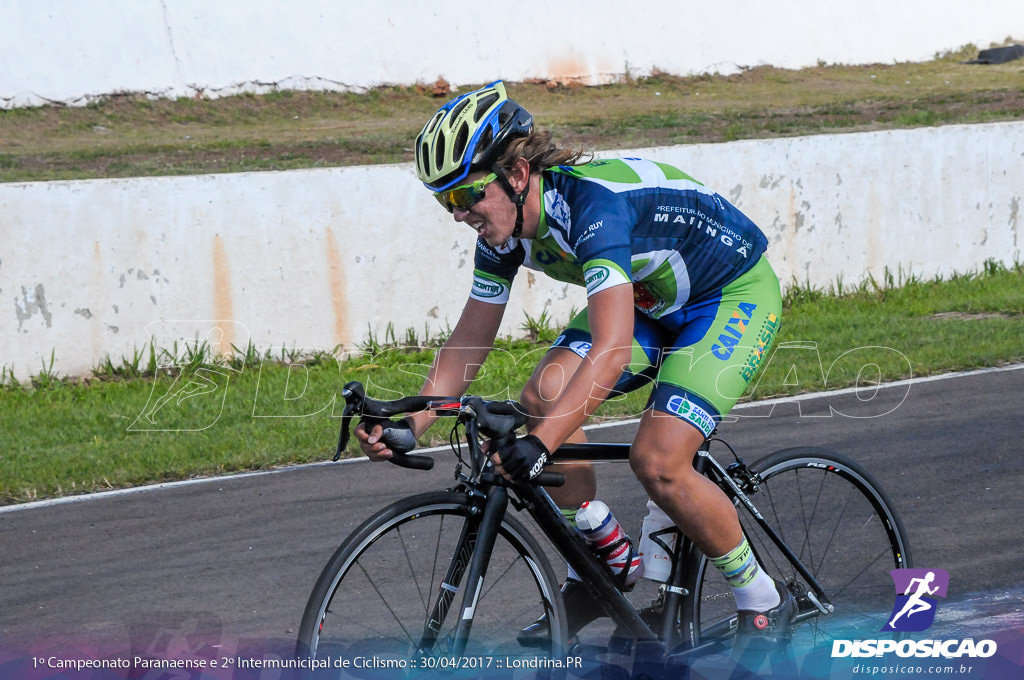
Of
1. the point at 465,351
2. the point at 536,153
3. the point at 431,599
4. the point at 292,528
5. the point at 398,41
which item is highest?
the point at 398,41

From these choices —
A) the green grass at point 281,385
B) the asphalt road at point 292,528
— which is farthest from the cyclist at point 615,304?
the green grass at point 281,385

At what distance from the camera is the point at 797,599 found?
13.1ft

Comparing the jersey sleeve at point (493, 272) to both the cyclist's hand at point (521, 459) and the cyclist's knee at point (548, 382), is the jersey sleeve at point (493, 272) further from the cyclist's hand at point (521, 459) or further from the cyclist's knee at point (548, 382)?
the cyclist's hand at point (521, 459)

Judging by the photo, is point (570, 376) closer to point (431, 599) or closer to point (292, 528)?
point (431, 599)

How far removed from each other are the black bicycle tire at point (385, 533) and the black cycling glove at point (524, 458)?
261mm

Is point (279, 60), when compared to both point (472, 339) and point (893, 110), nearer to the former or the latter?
point (893, 110)

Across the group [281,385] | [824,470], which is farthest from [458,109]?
[281,385]

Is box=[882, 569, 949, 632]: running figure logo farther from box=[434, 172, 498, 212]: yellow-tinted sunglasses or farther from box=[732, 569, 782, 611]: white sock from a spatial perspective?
box=[434, 172, 498, 212]: yellow-tinted sunglasses

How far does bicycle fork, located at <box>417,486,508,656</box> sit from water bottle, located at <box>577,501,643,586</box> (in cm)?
45

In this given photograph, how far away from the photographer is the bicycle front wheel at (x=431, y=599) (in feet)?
10.4

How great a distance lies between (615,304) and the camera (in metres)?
3.34

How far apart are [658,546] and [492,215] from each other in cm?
121

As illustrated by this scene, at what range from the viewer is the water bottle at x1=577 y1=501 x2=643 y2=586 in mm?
3717

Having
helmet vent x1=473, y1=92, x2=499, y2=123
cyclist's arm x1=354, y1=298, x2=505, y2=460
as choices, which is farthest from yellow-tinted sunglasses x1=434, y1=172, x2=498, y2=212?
cyclist's arm x1=354, y1=298, x2=505, y2=460
